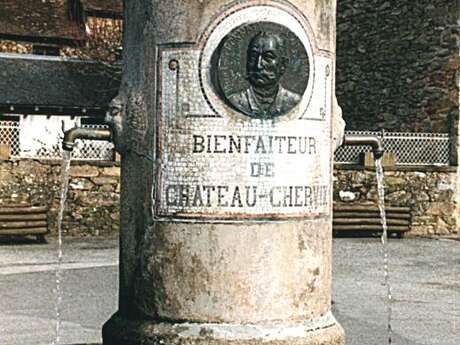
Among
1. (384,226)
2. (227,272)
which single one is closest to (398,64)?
(384,226)

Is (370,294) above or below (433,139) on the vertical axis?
below

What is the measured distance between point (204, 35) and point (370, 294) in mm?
6141

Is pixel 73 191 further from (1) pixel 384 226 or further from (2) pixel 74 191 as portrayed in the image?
(1) pixel 384 226

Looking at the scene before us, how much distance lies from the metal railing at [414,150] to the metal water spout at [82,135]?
13.6 metres

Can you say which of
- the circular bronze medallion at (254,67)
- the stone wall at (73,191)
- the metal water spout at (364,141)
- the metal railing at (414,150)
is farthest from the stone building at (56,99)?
the circular bronze medallion at (254,67)

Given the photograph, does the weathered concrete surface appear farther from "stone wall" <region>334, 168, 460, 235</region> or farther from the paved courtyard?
"stone wall" <region>334, 168, 460, 235</region>

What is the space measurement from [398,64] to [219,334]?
678 inches

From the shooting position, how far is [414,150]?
700 inches

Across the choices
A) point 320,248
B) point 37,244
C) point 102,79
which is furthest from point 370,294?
point 102,79

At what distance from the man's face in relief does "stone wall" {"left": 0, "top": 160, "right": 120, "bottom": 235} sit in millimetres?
12580

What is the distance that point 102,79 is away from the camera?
25.0 m

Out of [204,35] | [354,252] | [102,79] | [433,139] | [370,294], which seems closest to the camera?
[204,35]

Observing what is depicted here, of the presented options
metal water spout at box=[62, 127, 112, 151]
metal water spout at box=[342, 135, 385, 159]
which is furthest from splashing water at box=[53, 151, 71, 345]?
metal water spout at box=[342, 135, 385, 159]

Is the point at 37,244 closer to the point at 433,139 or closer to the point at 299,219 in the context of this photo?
the point at 433,139
